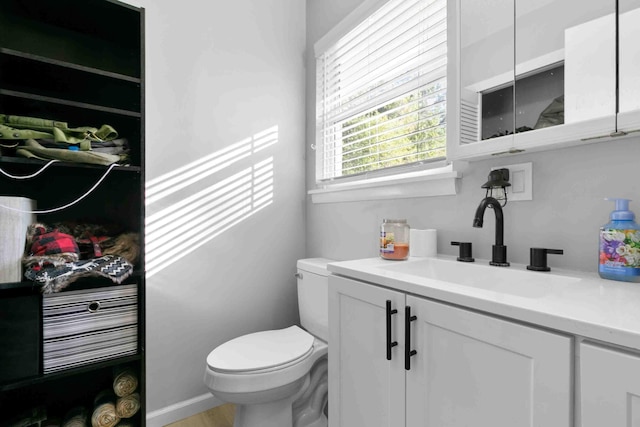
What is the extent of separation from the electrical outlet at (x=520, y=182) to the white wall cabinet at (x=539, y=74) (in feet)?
0.26

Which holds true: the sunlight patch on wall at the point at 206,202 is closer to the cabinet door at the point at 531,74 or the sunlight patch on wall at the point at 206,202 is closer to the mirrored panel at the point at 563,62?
the cabinet door at the point at 531,74

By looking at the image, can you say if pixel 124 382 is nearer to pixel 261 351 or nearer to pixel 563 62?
pixel 261 351

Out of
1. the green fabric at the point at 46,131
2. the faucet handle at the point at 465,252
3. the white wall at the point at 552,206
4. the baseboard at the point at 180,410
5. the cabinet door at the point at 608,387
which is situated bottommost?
the baseboard at the point at 180,410

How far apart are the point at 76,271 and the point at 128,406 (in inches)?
24.0

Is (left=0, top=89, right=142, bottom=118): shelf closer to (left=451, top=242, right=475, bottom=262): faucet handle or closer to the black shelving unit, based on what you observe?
the black shelving unit

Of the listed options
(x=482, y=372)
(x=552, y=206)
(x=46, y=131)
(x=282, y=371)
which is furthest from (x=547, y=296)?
(x=46, y=131)

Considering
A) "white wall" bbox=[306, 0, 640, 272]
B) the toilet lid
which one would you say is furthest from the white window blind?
the toilet lid

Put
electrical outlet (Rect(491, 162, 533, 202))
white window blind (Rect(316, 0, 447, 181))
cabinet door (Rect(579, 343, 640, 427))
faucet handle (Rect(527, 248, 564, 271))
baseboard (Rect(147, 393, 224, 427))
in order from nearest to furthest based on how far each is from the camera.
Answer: cabinet door (Rect(579, 343, 640, 427)), faucet handle (Rect(527, 248, 564, 271)), electrical outlet (Rect(491, 162, 533, 202)), white window blind (Rect(316, 0, 447, 181)), baseboard (Rect(147, 393, 224, 427))

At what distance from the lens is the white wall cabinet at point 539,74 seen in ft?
2.60

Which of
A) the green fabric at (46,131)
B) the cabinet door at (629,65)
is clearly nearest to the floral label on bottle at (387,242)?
the cabinet door at (629,65)

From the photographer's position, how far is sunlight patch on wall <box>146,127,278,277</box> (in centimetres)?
164

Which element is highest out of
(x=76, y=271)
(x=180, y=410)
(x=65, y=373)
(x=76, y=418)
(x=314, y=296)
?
(x=76, y=271)

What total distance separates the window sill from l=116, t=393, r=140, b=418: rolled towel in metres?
1.30

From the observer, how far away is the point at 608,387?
0.48 metres
